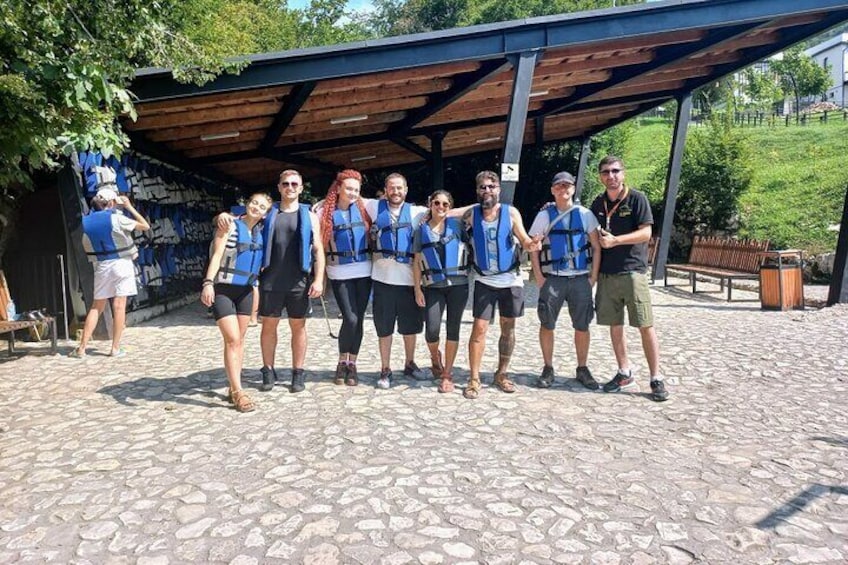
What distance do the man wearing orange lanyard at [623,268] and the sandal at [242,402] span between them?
277 centimetres

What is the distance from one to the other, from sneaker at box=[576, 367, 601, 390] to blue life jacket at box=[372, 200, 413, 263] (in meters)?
1.72

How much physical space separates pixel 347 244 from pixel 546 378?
6.50 ft

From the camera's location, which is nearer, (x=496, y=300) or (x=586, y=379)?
(x=496, y=300)

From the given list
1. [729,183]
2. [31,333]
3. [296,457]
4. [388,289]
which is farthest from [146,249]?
[729,183]

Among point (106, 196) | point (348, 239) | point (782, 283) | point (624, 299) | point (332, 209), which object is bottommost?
point (782, 283)

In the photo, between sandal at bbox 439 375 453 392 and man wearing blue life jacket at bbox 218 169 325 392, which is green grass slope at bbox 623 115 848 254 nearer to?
sandal at bbox 439 375 453 392

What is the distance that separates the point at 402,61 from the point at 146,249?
5.24 m

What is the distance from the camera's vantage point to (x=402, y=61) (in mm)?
6875

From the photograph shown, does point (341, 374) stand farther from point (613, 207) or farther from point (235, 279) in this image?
point (613, 207)

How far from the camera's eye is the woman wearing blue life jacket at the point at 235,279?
4555 mm

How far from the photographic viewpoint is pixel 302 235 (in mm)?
4766

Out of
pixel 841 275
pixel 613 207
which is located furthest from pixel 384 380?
pixel 841 275

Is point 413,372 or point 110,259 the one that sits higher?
point 110,259

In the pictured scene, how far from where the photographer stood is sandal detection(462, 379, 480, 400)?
15.8 feet
